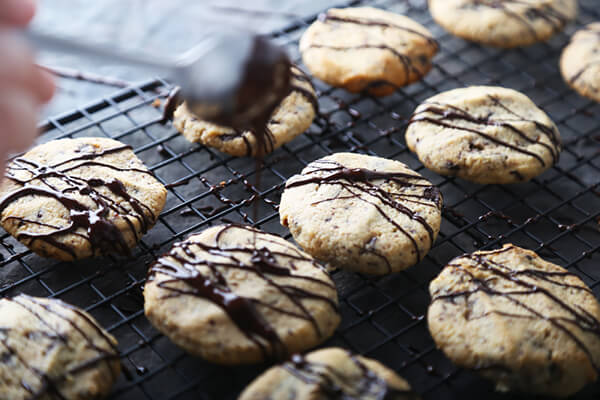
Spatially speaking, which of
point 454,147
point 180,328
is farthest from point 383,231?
point 180,328

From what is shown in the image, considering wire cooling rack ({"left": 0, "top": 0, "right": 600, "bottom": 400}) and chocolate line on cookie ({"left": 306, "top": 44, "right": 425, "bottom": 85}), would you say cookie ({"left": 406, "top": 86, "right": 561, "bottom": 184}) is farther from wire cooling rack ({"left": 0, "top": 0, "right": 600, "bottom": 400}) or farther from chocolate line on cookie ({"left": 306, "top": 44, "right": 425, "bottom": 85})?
chocolate line on cookie ({"left": 306, "top": 44, "right": 425, "bottom": 85})

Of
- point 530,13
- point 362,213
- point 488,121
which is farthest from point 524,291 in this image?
point 530,13

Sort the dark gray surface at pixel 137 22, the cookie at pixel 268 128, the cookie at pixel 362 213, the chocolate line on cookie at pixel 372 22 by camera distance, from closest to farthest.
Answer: the cookie at pixel 362 213, the cookie at pixel 268 128, the chocolate line on cookie at pixel 372 22, the dark gray surface at pixel 137 22

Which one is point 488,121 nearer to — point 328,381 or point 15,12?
point 328,381

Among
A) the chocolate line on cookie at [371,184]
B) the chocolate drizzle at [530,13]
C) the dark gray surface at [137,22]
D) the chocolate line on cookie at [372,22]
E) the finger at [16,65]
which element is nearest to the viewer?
the finger at [16,65]

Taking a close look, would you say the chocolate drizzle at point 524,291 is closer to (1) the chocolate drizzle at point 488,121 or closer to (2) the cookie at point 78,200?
(1) the chocolate drizzle at point 488,121

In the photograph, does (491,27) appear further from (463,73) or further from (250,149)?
(250,149)

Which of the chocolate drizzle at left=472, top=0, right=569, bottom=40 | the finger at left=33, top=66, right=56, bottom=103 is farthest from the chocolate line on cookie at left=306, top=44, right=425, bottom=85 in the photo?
the finger at left=33, top=66, right=56, bottom=103

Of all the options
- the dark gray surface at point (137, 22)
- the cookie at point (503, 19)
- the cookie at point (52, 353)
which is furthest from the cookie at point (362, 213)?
the dark gray surface at point (137, 22)
